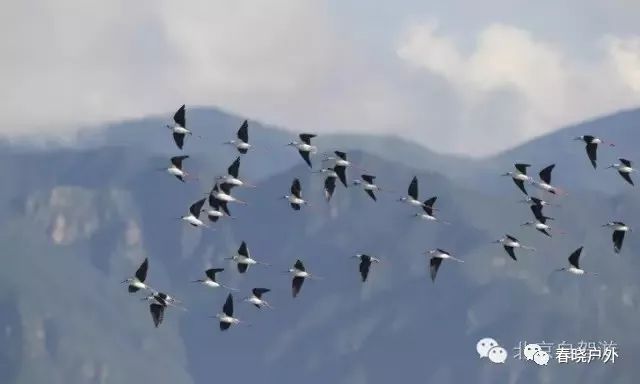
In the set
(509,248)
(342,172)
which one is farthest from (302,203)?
(509,248)

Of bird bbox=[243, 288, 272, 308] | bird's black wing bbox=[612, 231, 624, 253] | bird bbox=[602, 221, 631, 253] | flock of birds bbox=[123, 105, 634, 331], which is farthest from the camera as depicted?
flock of birds bbox=[123, 105, 634, 331]

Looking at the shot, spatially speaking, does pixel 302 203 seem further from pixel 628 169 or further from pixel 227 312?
pixel 628 169

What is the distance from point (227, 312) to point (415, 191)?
49.3ft

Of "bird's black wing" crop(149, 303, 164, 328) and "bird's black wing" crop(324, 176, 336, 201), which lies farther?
"bird's black wing" crop(324, 176, 336, 201)

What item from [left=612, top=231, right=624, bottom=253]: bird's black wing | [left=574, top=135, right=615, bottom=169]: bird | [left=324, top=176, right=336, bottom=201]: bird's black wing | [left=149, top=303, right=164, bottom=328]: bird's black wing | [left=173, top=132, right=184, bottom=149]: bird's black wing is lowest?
[left=149, top=303, right=164, bottom=328]: bird's black wing

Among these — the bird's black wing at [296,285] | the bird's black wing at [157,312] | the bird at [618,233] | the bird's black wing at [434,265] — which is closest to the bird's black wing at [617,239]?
the bird at [618,233]

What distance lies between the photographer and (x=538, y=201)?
454 ft

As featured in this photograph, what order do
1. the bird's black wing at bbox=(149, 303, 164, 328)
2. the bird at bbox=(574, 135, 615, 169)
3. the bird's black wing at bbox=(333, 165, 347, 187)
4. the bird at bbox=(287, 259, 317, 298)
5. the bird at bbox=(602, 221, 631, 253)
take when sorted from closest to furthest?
the bird at bbox=(574, 135, 615, 169)
the bird at bbox=(602, 221, 631, 253)
the bird's black wing at bbox=(149, 303, 164, 328)
the bird at bbox=(287, 259, 317, 298)
the bird's black wing at bbox=(333, 165, 347, 187)

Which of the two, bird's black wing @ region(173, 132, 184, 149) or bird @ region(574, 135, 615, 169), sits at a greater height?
bird @ region(574, 135, 615, 169)

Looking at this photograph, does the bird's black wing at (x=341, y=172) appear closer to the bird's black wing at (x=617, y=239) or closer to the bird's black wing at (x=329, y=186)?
the bird's black wing at (x=329, y=186)

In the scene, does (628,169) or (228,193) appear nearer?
(628,169)

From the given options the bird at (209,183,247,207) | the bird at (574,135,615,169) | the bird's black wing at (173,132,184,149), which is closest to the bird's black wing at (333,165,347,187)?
the bird at (209,183,247,207)

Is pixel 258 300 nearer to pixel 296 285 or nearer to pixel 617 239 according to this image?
pixel 296 285

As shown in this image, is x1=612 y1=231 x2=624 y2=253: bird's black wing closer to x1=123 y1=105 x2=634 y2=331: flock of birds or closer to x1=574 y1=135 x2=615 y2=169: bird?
x1=123 y1=105 x2=634 y2=331: flock of birds
